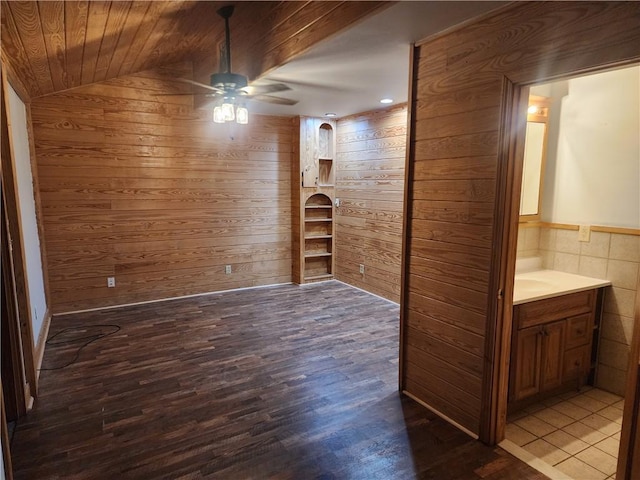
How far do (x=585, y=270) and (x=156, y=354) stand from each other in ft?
11.8

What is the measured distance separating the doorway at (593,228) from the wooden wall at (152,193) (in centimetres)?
345

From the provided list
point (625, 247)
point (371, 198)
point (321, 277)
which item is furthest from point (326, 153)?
point (625, 247)

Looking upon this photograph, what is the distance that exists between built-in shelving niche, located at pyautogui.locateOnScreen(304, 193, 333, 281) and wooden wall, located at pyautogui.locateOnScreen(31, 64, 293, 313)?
41 centimetres

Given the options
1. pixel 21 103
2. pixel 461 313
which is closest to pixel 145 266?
pixel 21 103

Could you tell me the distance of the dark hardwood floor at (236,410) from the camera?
6.90ft

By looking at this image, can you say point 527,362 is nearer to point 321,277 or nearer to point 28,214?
point 321,277

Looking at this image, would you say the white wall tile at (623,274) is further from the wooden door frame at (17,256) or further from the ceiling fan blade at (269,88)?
the wooden door frame at (17,256)

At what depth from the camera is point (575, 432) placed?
2482mm

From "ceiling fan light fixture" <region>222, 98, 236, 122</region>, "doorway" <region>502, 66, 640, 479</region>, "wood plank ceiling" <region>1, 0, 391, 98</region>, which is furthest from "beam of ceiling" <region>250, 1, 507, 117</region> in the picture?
"doorway" <region>502, 66, 640, 479</region>

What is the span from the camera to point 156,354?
3.43 m

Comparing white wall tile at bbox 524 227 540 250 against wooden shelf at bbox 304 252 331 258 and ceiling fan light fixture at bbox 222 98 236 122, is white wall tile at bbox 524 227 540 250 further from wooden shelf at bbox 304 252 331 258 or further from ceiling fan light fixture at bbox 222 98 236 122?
wooden shelf at bbox 304 252 331 258

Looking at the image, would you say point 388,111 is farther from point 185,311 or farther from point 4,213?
point 4,213

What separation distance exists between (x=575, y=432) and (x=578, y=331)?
689 millimetres

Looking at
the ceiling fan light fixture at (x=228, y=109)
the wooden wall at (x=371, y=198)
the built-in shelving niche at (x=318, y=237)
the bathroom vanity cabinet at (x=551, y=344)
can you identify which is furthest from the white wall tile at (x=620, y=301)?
the built-in shelving niche at (x=318, y=237)
